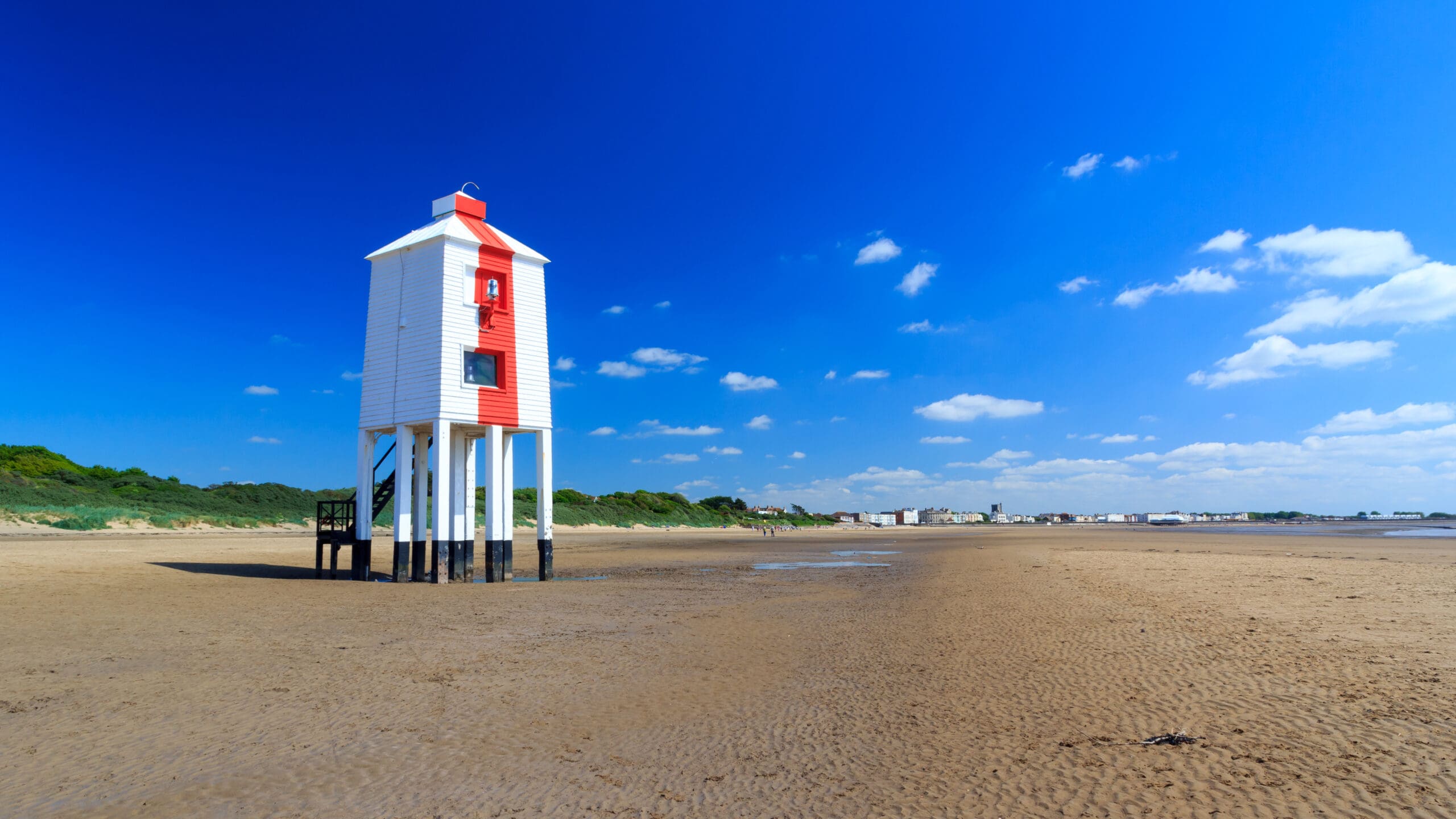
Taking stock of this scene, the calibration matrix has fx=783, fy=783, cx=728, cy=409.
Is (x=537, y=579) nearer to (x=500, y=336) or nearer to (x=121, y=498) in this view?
(x=500, y=336)

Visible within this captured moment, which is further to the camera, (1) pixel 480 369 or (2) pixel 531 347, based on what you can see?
(2) pixel 531 347

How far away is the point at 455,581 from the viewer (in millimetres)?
22125

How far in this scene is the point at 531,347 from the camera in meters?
23.3

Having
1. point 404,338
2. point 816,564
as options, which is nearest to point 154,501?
point 404,338

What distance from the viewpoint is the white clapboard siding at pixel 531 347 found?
22.9 m

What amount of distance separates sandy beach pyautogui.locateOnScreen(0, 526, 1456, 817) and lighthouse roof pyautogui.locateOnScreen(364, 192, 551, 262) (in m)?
10.1

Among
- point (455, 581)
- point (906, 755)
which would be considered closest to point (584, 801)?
point (906, 755)

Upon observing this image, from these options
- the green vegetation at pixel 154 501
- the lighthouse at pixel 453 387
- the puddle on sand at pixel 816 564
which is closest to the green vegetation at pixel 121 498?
the green vegetation at pixel 154 501

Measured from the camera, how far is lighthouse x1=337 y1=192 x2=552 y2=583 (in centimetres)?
2159

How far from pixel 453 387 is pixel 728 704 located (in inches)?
613

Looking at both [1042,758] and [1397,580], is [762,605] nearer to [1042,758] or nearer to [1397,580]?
[1042,758]

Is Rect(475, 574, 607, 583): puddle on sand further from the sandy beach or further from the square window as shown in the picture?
the square window

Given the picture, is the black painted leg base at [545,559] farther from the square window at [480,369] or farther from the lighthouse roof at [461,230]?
the lighthouse roof at [461,230]

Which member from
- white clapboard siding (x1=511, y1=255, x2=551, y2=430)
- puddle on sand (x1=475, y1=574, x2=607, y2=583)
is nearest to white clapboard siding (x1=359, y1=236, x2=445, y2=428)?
white clapboard siding (x1=511, y1=255, x2=551, y2=430)
